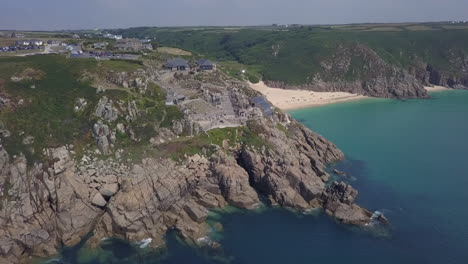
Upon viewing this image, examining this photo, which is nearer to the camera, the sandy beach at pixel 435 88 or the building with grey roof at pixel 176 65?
the building with grey roof at pixel 176 65

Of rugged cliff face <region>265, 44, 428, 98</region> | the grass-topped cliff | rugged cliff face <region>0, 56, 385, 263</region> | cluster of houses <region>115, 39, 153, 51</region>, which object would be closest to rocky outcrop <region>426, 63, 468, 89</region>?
the grass-topped cliff

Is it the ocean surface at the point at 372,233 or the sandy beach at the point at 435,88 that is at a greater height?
the sandy beach at the point at 435,88

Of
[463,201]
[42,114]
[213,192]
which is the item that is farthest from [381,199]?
[42,114]

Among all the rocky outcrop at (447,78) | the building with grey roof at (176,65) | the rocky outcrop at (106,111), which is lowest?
the rocky outcrop at (447,78)

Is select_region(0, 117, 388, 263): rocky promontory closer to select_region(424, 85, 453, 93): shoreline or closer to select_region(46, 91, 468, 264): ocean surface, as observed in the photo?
select_region(46, 91, 468, 264): ocean surface

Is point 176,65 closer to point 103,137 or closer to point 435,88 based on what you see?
point 103,137

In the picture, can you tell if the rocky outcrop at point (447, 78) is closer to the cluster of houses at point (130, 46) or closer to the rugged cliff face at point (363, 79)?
the rugged cliff face at point (363, 79)

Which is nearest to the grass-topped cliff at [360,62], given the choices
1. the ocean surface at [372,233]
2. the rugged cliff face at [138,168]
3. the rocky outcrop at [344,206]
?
the ocean surface at [372,233]

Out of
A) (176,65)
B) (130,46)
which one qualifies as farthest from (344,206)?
(130,46)
